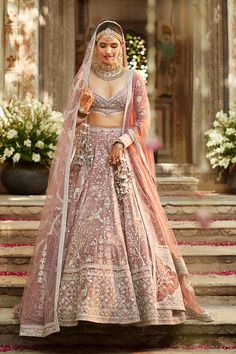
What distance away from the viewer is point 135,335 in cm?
334

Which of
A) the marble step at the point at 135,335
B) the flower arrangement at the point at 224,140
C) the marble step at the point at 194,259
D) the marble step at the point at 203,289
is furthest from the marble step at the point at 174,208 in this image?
the marble step at the point at 135,335

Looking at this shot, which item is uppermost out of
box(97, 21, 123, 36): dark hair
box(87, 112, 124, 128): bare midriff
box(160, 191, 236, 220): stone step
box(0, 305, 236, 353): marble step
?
box(97, 21, 123, 36): dark hair

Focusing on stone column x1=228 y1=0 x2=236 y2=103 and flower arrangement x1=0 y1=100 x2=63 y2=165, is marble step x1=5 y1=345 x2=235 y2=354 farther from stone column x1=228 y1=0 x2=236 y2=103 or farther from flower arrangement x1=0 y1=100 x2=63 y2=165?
stone column x1=228 y1=0 x2=236 y2=103

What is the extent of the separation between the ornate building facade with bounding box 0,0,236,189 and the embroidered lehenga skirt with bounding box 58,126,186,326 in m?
3.76

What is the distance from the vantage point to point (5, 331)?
3.48 m

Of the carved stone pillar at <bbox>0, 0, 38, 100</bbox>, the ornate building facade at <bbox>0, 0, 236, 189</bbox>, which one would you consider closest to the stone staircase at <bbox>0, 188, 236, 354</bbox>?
the carved stone pillar at <bbox>0, 0, 38, 100</bbox>

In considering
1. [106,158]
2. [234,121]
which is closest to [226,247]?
[106,158]

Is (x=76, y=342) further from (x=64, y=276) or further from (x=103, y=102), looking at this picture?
(x=103, y=102)

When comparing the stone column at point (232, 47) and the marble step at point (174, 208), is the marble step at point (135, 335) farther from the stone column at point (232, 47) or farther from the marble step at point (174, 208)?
the stone column at point (232, 47)

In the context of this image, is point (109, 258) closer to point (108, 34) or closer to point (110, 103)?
point (110, 103)

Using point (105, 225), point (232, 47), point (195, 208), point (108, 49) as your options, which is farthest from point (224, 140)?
point (105, 225)

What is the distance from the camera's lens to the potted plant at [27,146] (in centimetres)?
601

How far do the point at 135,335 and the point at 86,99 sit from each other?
1.34 meters

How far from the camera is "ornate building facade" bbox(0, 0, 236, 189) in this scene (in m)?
7.03
